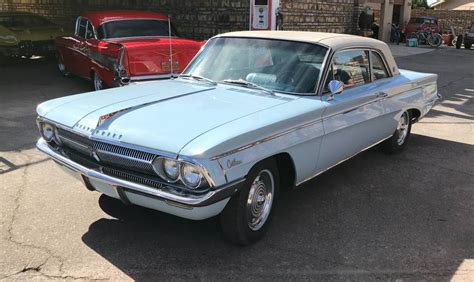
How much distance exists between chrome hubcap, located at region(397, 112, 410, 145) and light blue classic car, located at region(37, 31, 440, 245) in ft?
2.39

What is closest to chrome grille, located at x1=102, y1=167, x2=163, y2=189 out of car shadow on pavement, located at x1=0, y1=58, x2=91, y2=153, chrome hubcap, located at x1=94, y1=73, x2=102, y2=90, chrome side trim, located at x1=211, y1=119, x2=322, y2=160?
chrome side trim, located at x1=211, y1=119, x2=322, y2=160

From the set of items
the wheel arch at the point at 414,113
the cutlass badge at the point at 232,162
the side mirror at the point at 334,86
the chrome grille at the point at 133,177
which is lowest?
the wheel arch at the point at 414,113

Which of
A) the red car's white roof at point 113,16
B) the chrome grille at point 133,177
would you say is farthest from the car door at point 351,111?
the red car's white roof at point 113,16

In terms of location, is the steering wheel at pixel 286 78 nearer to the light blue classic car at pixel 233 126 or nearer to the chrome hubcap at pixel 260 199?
the light blue classic car at pixel 233 126

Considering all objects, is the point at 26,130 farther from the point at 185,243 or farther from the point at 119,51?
the point at 185,243

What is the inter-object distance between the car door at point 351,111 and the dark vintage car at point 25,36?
10.9m

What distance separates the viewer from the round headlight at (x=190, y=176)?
123 inches

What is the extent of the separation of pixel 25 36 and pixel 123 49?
6853 millimetres

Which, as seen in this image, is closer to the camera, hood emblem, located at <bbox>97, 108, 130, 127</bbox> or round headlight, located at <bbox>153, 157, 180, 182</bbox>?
round headlight, located at <bbox>153, 157, 180, 182</bbox>

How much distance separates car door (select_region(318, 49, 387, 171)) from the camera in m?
4.30

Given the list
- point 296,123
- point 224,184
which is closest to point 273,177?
point 296,123

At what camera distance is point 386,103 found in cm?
529

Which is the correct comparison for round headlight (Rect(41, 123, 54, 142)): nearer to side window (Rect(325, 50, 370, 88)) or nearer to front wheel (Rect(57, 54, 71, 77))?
side window (Rect(325, 50, 370, 88))

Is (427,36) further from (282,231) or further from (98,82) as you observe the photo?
(282,231)
